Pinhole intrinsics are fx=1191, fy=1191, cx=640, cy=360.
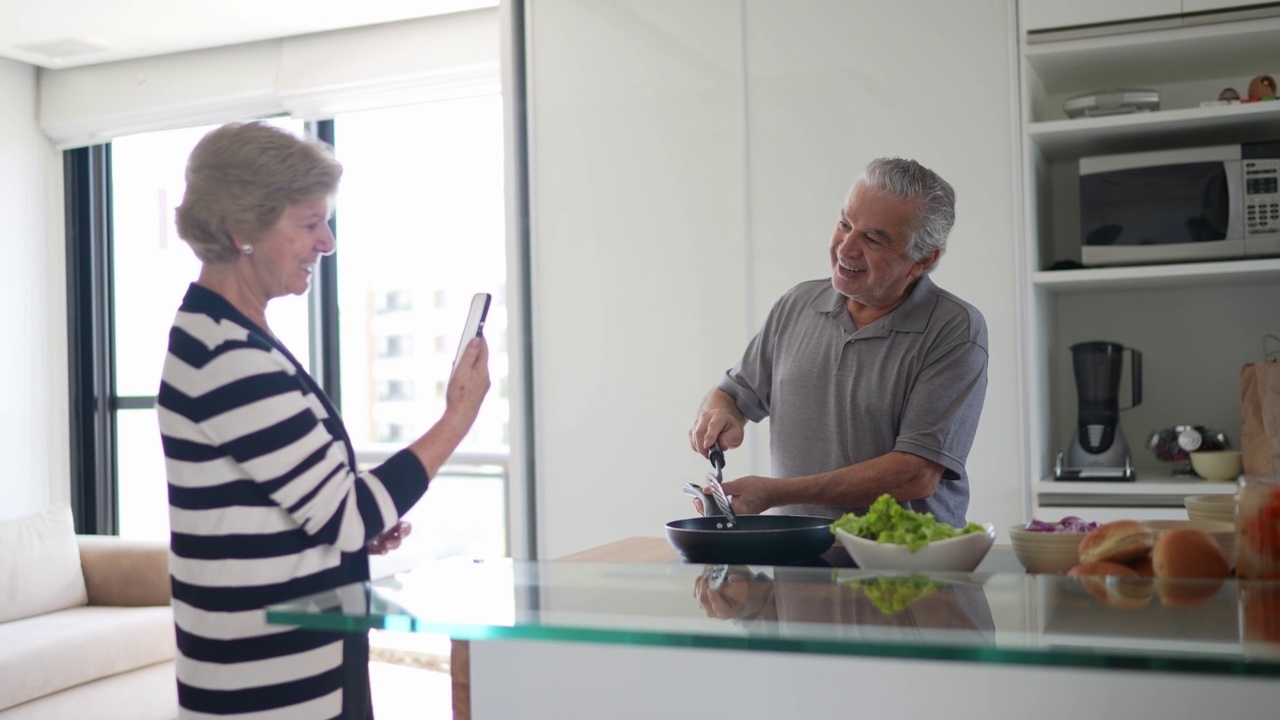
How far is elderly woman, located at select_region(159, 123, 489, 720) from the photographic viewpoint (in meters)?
1.41

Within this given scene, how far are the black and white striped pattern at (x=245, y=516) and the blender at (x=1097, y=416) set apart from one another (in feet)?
6.78

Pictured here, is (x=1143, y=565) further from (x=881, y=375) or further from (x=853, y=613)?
(x=881, y=375)

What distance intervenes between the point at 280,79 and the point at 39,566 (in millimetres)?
2173

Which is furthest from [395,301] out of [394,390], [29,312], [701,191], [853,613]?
[853,613]


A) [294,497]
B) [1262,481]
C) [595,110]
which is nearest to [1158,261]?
[595,110]

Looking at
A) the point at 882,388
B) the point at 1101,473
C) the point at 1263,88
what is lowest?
the point at 1101,473

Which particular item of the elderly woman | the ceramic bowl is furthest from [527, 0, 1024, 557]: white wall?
the elderly woman

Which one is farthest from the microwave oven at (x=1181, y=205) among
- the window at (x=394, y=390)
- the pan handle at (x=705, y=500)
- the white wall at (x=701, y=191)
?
the window at (x=394, y=390)

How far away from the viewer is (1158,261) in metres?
2.93

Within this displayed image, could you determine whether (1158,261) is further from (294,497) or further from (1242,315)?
(294,497)

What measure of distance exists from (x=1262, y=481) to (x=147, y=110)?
5.17 m

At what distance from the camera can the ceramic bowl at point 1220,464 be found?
9.40 feet

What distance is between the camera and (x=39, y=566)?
4172 mm

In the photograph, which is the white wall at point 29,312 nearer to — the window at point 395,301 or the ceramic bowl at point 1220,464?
the window at point 395,301
